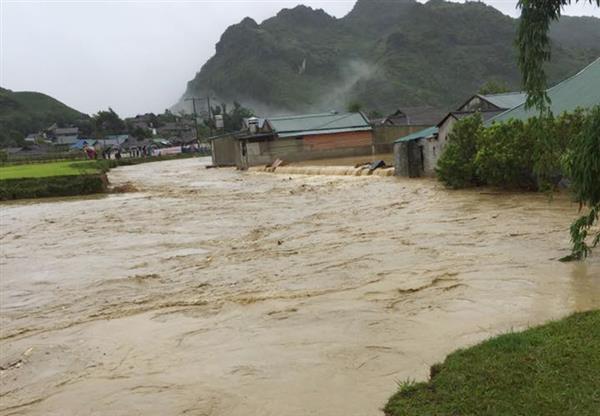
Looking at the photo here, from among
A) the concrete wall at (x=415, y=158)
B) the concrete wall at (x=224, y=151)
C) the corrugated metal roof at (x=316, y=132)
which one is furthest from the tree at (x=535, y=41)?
the concrete wall at (x=224, y=151)

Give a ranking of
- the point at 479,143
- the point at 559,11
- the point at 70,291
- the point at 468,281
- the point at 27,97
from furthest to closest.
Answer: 1. the point at 27,97
2. the point at 479,143
3. the point at 70,291
4. the point at 468,281
5. the point at 559,11

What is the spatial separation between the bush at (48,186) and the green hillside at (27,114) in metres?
66.0

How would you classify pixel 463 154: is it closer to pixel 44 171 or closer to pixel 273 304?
pixel 273 304

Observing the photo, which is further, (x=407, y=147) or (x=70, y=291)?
(x=407, y=147)

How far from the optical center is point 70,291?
9789 millimetres

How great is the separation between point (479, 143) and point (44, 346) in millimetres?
14938

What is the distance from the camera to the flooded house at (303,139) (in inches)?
1737

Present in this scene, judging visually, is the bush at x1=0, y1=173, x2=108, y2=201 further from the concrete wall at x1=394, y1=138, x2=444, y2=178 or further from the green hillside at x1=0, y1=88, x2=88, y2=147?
the green hillside at x1=0, y1=88, x2=88, y2=147

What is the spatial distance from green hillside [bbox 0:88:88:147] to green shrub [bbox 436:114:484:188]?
280 feet

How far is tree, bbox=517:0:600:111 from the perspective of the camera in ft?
14.6

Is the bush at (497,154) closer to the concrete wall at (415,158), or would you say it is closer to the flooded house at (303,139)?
the concrete wall at (415,158)

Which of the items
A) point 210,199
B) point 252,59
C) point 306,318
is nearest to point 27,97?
point 252,59

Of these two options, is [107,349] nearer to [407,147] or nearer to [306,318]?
[306,318]

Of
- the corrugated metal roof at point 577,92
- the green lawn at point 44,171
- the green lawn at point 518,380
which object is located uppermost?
the corrugated metal roof at point 577,92
